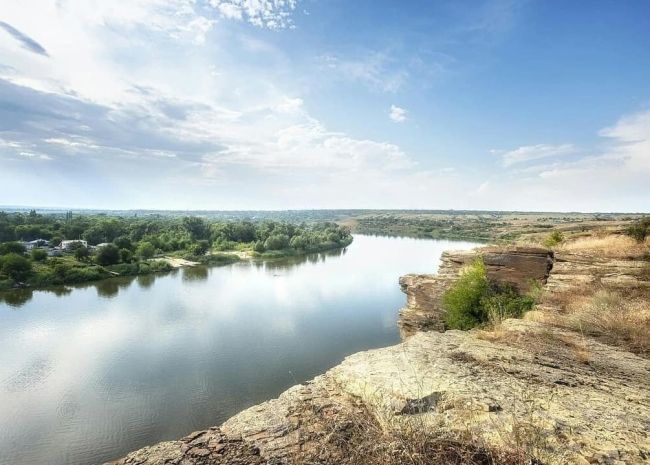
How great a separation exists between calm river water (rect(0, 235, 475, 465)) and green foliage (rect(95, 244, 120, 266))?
11.1 metres

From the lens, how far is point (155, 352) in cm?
2394

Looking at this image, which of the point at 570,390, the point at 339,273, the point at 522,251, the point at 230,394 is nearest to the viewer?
the point at 570,390

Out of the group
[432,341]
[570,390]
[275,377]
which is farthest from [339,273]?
[570,390]

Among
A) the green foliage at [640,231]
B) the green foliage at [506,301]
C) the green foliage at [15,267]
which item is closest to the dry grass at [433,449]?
the green foliage at [506,301]

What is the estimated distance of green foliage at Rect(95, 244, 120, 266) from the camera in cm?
5580

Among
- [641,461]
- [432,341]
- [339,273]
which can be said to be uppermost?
[641,461]

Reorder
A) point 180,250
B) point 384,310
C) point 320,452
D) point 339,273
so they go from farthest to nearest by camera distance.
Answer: point 180,250, point 339,273, point 384,310, point 320,452

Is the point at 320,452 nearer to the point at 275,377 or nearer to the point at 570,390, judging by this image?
the point at 570,390

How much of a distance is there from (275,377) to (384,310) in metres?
15.8

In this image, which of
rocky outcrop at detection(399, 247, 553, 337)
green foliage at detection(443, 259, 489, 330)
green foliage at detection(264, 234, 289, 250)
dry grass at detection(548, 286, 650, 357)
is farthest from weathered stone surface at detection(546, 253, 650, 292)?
green foliage at detection(264, 234, 289, 250)

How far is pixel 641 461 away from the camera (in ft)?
12.0

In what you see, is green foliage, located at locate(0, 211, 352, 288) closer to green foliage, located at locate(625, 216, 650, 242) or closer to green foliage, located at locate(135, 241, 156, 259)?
green foliage, located at locate(135, 241, 156, 259)

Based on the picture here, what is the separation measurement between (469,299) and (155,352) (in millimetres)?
19947

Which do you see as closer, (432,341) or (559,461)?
(559,461)
